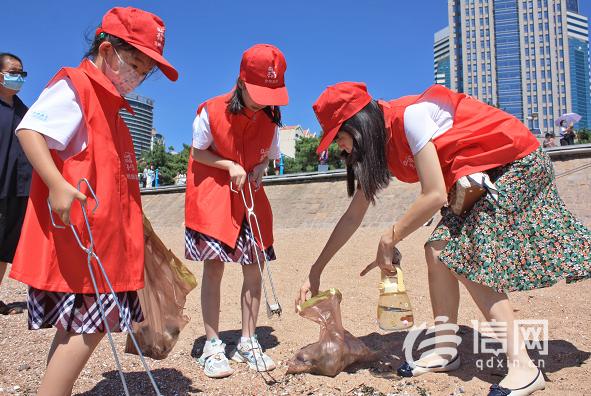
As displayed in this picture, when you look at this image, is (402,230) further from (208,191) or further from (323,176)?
(323,176)

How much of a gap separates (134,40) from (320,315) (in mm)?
1522

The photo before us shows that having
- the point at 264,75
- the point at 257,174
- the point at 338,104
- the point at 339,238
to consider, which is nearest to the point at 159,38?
the point at 264,75

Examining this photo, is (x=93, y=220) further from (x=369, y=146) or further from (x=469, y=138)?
(x=469, y=138)

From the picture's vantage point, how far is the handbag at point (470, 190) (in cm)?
214

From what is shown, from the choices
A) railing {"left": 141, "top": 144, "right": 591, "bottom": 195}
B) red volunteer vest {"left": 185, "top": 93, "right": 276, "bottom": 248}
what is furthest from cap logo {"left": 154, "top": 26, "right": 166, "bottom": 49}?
railing {"left": 141, "top": 144, "right": 591, "bottom": 195}

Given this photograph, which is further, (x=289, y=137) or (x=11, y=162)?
(x=289, y=137)

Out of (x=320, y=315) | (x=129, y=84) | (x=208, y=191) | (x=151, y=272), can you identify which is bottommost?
(x=320, y=315)

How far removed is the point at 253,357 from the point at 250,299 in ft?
0.98

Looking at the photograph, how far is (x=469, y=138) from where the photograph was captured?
219 centimetres

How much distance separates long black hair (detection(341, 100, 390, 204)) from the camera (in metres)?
2.27

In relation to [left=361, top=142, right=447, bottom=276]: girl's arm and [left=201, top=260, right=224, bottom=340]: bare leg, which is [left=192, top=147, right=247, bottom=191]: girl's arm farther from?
[left=361, top=142, right=447, bottom=276]: girl's arm

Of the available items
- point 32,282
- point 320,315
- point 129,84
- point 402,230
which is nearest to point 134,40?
point 129,84

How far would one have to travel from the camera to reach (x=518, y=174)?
2.19 metres

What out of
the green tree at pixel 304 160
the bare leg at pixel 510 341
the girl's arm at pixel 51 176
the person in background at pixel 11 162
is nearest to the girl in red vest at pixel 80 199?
the girl's arm at pixel 51 176
